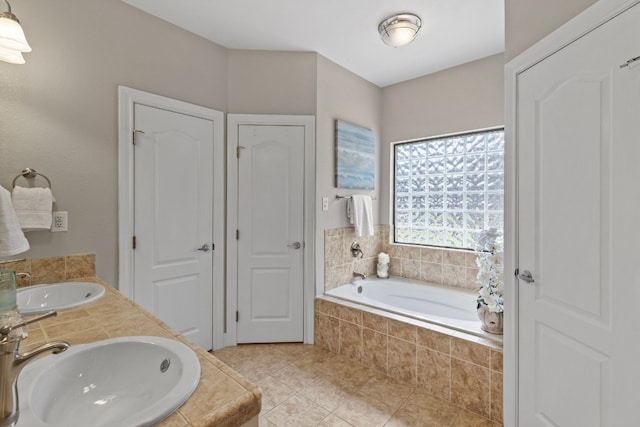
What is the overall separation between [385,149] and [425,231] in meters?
1.02

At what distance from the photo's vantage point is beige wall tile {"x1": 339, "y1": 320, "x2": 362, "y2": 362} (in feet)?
7.94

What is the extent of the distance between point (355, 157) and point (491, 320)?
6.09 feet

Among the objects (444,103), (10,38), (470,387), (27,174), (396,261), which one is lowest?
(470,387)

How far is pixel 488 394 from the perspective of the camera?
1.80 meters

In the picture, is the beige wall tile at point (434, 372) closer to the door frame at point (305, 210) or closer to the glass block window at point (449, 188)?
the door frame at point (305, 210)

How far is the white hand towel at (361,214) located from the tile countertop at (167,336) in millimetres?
2015

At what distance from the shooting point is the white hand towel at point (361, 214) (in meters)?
2.96

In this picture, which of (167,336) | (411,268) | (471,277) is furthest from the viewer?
(411,268)

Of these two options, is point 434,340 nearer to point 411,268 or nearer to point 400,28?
point 411,268

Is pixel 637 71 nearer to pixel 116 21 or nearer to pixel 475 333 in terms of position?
pixel 475 333

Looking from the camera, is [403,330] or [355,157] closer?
[403,330]

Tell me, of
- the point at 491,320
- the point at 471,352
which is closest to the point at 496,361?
the point at 471,352

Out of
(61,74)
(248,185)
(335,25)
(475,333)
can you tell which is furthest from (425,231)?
(61,74)

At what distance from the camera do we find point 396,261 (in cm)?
338
